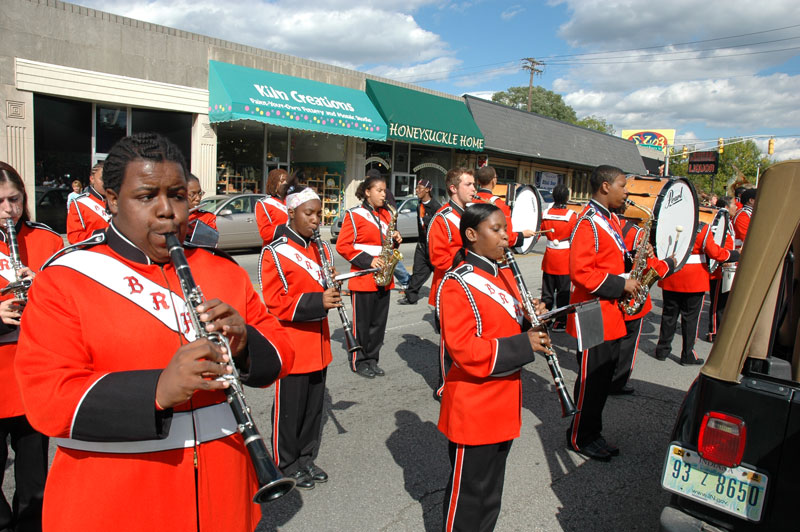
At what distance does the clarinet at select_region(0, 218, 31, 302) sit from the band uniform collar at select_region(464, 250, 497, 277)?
2.17m

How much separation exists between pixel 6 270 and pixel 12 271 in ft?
0.09

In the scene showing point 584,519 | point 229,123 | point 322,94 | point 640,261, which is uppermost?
point 322,94

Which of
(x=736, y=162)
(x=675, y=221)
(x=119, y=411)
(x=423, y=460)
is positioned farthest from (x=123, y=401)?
(x=736, y=162)

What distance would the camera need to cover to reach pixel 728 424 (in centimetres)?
231

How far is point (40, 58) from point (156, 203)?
49.8 ft

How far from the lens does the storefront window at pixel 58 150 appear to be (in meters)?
14.3

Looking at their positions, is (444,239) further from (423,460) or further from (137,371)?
(137,371)

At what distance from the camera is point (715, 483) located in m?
2.35

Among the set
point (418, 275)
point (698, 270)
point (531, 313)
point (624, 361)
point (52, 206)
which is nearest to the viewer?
point (531, 313)

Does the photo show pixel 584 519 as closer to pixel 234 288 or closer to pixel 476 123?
pixel 234 288

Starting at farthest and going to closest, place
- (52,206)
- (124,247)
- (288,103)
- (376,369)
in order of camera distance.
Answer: (288,103), (52,206), (376,369), (124,247)

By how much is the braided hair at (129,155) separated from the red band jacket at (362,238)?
420cm

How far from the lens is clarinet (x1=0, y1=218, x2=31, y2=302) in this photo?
271 centimetres

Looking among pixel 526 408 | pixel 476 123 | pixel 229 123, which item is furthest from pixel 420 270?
pixel 476 123
